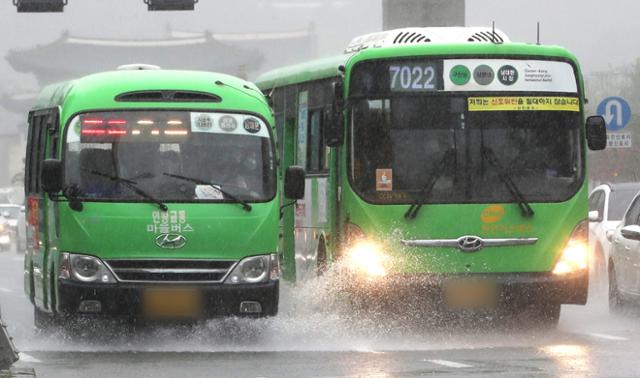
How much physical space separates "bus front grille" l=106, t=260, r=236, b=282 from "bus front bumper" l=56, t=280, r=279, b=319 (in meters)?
0.06

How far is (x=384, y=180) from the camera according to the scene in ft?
50.4

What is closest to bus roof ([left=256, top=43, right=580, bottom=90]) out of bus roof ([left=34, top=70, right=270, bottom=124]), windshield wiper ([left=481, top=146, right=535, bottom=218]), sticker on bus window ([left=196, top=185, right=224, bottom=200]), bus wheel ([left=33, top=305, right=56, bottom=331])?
windshield wiper ([left=481, top=146, right=535, bottom=218])

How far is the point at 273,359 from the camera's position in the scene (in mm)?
12773

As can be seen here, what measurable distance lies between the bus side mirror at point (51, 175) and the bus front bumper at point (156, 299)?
76 cm

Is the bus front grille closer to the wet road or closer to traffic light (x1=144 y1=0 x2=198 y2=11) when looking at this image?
the wet road

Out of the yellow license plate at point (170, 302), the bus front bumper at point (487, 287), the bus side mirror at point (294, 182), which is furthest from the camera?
the bus front bumper at point (487, 287)

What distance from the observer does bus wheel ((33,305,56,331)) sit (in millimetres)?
15363

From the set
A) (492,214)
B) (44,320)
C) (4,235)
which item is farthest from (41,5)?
(4,235)

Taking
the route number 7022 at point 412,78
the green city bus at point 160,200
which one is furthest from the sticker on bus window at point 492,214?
the green city bus at point 160,200

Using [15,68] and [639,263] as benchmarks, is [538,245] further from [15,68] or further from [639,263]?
[15,68]

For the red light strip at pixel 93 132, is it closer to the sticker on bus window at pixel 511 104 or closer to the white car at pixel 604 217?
the sticker on bus window at pixel 511 104

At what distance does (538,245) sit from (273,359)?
139 inches

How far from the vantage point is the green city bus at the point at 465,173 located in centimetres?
1522

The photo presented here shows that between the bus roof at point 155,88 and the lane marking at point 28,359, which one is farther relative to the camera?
the bus roof at point 155,88
